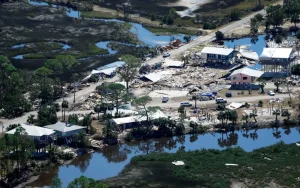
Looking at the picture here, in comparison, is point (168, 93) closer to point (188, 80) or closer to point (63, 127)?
point (188, 80)

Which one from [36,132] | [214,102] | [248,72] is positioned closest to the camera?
[36,132]

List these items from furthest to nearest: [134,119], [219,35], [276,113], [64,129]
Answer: [219,35], [276,113], [134,119], [64,129]

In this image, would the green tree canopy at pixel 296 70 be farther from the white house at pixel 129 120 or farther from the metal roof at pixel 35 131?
the metal roof at pixel 35 131

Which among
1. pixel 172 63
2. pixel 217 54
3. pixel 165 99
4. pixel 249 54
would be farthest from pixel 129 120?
pixel 249 54

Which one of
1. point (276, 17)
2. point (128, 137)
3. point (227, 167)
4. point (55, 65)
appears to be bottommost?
point (227, 167)

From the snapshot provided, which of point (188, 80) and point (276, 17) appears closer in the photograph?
point (188, 80)

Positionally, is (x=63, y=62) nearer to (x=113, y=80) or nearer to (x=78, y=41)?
(x=113, y=80)

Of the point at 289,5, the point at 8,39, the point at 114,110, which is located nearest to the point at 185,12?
the point at 289,5

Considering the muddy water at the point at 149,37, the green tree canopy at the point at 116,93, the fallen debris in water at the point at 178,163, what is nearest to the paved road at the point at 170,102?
the muddy water at the point at 149,37
